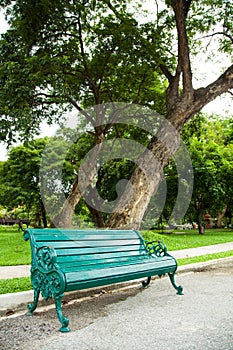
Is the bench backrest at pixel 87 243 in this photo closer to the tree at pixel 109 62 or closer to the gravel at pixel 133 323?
the gravel at pixel 133 323

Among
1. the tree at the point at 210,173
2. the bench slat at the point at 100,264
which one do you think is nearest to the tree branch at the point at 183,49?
the bench slat at the point at 100,264

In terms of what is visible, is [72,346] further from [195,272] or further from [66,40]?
[66,40]

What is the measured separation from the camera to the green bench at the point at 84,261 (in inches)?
170

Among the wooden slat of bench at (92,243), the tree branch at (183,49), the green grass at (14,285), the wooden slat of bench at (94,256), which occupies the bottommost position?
the green grass at (14,285)

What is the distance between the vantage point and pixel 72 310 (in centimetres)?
494

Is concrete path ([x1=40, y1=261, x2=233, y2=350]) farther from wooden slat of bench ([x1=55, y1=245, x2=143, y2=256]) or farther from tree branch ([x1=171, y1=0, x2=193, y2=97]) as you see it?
tree branch ([x1=171, y1=0, x2=193, y2=97])

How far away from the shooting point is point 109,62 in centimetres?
1470

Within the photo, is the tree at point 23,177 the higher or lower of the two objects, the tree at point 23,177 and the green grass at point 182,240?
the higher

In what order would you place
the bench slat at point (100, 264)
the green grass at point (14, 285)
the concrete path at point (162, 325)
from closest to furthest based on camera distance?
1. the concrete path at point (162, 325)
2. the bench slat at point (100, 264)
3. the green grass at point (14, 285)

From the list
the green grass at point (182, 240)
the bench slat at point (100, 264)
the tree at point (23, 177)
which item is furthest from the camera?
the tree at point (23, 177)

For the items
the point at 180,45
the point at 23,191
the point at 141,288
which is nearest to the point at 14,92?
the point at 180,45

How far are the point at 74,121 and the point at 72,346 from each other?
14.3m

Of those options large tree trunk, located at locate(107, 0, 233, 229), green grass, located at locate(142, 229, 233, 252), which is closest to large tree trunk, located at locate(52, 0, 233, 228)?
large tree trunk, located at locate(107, 0, 233, 229)

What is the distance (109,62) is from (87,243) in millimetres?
10597
